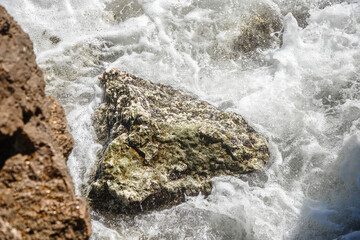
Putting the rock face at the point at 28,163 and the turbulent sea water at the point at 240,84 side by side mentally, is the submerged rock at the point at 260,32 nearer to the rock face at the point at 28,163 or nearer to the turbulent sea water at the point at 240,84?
the turbulent sea water at the point at 240,84

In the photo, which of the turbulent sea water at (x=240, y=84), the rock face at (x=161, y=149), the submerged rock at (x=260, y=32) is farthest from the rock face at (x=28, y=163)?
the submerged rock at (x=260, y=32)

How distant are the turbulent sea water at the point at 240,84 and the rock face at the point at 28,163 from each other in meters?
1.32

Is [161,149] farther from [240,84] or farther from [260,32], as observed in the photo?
[260,32]

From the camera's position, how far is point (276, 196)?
360 cm

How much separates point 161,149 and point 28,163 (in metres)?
1.65

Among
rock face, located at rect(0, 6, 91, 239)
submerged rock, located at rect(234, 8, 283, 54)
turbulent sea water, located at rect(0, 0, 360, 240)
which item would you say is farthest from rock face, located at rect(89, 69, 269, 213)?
submerged rock, located at rect(234, 8, 283, 54)

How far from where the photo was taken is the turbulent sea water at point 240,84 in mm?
3359

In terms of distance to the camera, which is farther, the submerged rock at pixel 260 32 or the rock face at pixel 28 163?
the submerged rock at pixel 260 32

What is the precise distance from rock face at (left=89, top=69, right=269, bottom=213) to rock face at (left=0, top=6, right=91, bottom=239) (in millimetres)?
1117

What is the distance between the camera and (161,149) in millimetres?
3352

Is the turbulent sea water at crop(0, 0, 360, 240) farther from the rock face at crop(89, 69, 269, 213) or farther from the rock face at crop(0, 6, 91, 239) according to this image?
the rock face at crop(0, 6, 91, 239)

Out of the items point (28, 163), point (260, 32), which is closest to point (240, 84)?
point (260, 32)

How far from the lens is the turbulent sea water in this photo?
3.36 m

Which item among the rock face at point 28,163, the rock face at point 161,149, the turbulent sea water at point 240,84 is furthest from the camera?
the turbulent sea water at point 240,84
